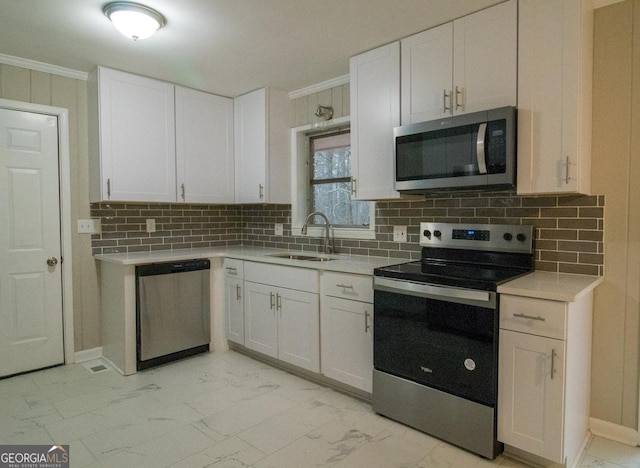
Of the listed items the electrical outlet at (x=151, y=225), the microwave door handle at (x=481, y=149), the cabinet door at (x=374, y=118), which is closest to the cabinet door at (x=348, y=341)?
the cabinet door at (x=374, y=118)

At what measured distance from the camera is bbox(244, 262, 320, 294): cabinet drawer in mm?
2814

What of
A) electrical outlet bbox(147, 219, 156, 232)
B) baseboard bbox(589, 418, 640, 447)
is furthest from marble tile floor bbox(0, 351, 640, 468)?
electrical outlet bbox(147, 219, 156, 232)

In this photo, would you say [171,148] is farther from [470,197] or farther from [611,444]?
[611,444]

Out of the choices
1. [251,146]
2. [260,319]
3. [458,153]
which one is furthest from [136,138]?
[458,153]

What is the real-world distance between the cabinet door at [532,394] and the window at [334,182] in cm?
166

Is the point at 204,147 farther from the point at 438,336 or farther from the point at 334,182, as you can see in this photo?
the point at 438,336

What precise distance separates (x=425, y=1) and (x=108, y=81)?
2.43 m

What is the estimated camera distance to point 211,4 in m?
2.17

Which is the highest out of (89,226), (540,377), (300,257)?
(89,226)

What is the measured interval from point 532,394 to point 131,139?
326 centimetres

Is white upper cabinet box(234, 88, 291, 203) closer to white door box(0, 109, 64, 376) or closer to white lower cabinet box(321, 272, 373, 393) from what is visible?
white lower cabinet box(321, 272, 373, 393)

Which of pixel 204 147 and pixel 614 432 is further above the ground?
pixel 204 147

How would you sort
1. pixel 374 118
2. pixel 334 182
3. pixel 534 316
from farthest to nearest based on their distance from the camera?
1. pixel 334 182
2. pixel 374 118
3. pixel 534 316

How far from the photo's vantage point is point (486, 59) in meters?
2.20
